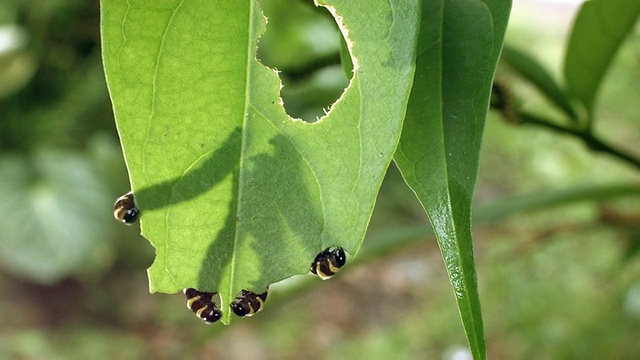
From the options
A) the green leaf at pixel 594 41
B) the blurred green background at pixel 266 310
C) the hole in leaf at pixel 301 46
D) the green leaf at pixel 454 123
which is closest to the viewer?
the green leaf at pixel 454 123

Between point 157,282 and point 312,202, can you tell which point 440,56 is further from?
point 157,282

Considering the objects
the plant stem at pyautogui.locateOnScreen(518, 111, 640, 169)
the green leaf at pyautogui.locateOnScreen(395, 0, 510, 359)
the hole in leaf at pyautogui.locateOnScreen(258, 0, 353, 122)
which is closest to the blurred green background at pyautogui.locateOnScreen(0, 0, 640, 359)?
the hole in leaf at pyautogui.locateOnScreen(258, 0, 353, 122)

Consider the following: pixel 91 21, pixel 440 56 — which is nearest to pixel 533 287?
pixel 91 21

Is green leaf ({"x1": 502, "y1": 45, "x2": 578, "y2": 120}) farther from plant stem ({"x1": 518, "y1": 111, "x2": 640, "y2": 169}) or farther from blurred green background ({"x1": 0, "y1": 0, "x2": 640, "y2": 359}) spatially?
blurred green background ({"x1": 0, "y1": 0, "x2": 640, "y2": 359})

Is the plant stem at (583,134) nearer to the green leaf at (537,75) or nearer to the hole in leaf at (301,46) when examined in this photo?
the green leaf at (537,75)

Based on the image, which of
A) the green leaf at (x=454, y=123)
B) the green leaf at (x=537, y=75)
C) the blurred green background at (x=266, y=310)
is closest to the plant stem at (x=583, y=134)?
the green leaf at (x=537, y=75)

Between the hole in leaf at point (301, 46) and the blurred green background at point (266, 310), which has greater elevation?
the hole in leaf at point (301, 46)
